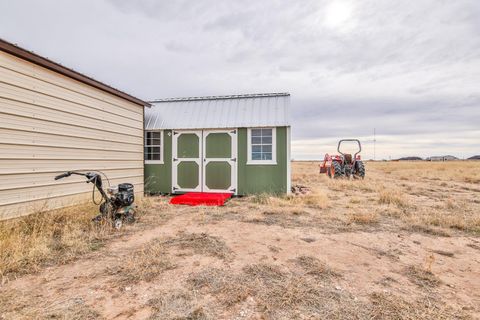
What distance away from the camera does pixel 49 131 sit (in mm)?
5219

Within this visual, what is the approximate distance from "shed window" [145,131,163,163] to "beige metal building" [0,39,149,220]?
1.97m

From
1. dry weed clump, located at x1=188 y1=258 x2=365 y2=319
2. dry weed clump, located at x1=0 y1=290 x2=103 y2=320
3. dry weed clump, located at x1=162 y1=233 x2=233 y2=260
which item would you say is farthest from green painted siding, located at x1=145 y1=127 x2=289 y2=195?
dry weed clump, located at x1=0 y1=290 x2=103 y2=320

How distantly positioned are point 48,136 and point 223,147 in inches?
202

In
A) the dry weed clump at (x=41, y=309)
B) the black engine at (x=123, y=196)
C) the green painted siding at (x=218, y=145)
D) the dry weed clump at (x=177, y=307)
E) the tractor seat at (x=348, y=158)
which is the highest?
the green painted siding at (x=218, y=145)

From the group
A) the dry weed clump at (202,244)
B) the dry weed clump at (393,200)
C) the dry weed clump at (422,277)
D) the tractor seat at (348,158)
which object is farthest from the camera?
the tractor seat at (348,158)

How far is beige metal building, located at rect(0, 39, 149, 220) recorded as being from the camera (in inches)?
175

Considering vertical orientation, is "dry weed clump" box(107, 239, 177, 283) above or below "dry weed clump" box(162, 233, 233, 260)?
above

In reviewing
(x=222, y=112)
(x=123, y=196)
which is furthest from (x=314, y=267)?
(x=222, y=112)

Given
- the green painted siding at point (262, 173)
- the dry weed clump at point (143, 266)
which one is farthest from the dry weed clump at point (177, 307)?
the green painted siding at point (262, 173)

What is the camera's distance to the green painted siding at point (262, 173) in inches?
335

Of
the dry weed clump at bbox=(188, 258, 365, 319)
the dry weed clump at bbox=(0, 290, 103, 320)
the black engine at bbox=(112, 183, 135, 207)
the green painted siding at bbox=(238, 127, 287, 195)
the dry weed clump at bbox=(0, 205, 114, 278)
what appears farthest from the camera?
the green painted siding at bbox=(238, 127, 287, 195)

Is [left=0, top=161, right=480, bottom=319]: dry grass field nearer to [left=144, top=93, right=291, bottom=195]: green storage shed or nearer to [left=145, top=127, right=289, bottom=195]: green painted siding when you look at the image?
Result: [left=145, top=127, right=289, bottom=195]: green painted siding

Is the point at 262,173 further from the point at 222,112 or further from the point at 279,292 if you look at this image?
the point at 279,292

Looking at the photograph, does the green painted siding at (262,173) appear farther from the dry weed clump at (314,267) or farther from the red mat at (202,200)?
the dry weed clump at (314,267)
